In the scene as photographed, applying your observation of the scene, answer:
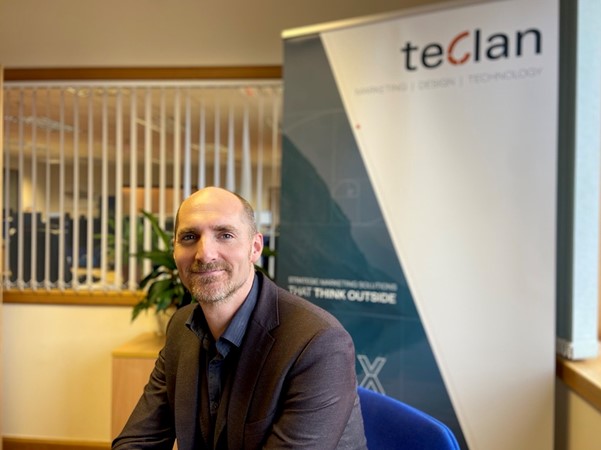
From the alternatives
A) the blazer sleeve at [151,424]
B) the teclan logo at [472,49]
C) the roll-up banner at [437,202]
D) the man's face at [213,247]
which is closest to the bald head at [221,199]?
the man's face at [213,247]

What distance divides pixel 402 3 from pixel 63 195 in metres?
2.11

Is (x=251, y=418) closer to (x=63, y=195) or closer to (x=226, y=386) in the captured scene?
(x=226, y=386)

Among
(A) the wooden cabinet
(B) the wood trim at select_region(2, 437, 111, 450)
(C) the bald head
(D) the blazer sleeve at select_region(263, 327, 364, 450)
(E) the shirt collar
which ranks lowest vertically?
(B) the wood trim at select_region(2, 437, 111, 450)

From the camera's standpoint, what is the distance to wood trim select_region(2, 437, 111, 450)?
286 centimetres

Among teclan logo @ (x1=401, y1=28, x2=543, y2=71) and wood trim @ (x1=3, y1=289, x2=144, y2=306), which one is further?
wood trim @ (x1=3, y1=289, x2=144, y2=306)

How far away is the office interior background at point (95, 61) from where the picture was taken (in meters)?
2.63

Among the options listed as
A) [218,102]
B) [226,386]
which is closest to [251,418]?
[226,386]

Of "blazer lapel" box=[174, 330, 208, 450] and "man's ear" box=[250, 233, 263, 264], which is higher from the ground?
"man's ear" box=[250, 233, 263, 264]

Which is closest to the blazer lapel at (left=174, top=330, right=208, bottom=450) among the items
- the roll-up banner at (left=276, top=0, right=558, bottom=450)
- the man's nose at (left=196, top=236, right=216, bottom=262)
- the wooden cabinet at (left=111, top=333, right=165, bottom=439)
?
the man's nose at (left=196, top=236, right=216, bottom=262)

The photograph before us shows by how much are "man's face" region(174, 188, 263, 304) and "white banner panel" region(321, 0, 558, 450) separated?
87 cm

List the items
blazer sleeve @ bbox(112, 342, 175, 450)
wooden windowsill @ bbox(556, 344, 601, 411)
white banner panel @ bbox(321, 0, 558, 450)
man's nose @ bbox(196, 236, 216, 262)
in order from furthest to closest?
white banner panel @ bbox(321, 0, 558, 450), wooden windowsill @ bbox(556, 344, 601, 411), blazer sleeve @ bbox(112, 342, 175, 450), man's nose @ bbox(196, 236, 216, 262)

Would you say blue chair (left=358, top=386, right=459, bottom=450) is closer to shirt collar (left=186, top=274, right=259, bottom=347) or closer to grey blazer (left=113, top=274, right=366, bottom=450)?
grey blazer (left=113, top=274, right=366, bottom=450)

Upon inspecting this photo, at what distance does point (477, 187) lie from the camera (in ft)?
5.72

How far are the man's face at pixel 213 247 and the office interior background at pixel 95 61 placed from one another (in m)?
1.59
